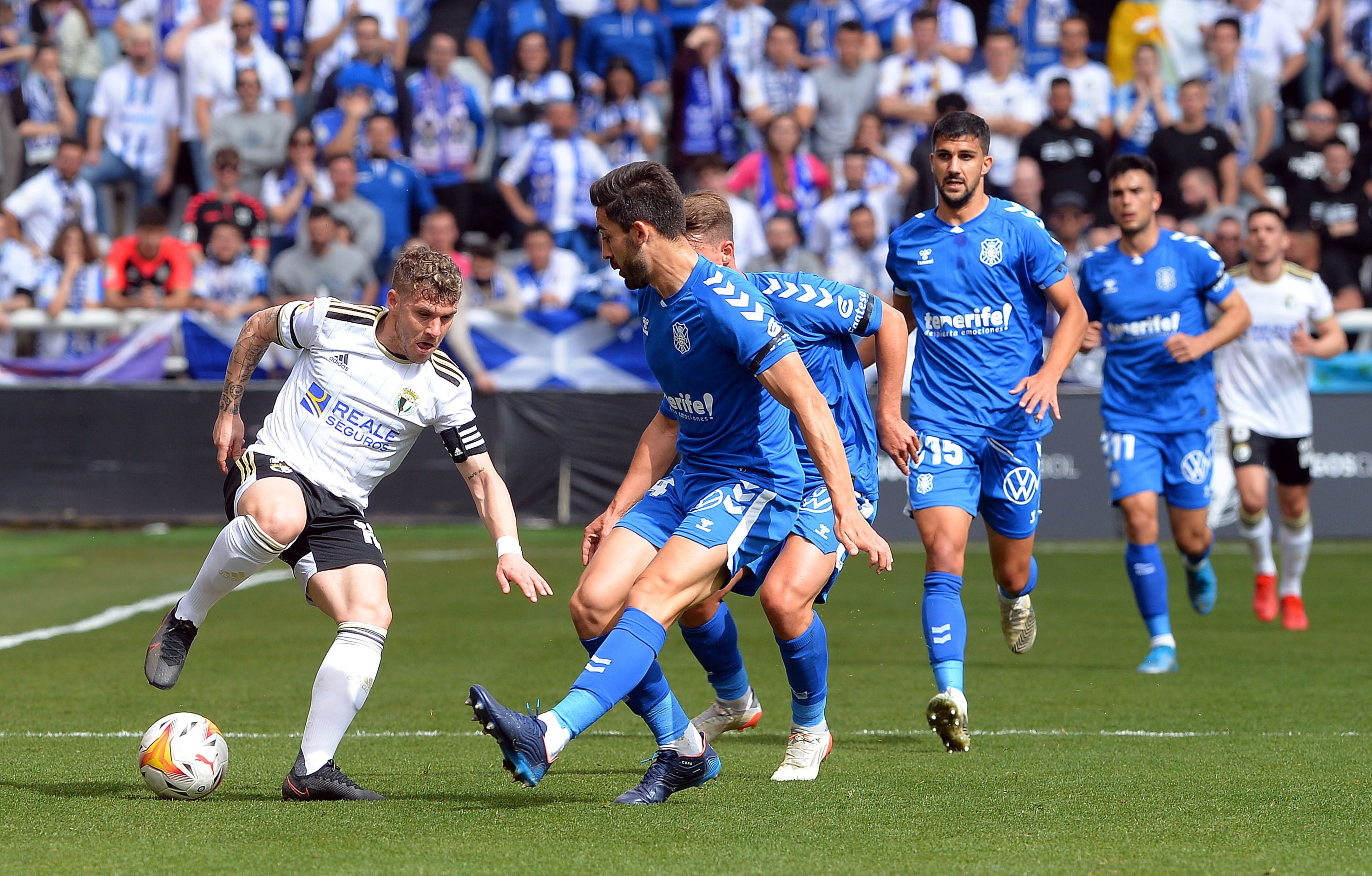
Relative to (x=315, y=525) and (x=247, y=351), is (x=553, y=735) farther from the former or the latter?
(x=247, y=351)

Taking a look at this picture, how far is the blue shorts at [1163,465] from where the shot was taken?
9000mm

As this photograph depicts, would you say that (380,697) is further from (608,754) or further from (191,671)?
(608,754)

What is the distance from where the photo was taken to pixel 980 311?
7.33 metres

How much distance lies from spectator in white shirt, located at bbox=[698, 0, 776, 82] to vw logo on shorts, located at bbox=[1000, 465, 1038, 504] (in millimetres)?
11774

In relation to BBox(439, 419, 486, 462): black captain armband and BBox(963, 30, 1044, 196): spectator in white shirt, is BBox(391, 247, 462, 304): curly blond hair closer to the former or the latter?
BBox(439, 419, 486, 462): black captain armband

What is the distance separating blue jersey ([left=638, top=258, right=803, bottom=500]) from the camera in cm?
525

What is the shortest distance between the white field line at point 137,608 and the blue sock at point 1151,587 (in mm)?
4793

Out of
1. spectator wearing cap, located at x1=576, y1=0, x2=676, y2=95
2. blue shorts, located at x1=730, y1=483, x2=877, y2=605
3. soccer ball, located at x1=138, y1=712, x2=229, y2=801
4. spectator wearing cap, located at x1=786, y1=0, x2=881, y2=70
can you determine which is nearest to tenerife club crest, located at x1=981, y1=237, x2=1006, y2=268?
blue shorts, located at x1=730, y1=483, x2=877, y2=605

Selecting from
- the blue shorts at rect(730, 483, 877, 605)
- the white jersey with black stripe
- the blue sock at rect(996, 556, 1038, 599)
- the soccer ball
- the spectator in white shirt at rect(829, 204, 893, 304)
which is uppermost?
the white jersey with black stripe

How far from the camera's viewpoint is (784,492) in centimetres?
566

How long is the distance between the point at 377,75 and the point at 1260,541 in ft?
36.5

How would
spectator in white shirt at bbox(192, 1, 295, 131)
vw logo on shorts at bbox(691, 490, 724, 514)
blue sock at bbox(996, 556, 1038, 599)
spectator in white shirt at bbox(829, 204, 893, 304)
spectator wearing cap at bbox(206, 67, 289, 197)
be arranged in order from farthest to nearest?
spectator in white shirt at bbox(192, 1, 295, 131)
spectator wearing cap at bbox(206, 67, 289, 197)
spectator in white shirt at bbox(829, 204, 893, 304)
blue sock at bbox(996, 556, 1038, 599)
vw logo on shorts at bbox(691, 490, 724, 514)

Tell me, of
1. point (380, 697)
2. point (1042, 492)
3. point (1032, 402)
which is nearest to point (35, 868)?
point (380, 697)

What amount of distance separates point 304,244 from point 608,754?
34.8 ft
